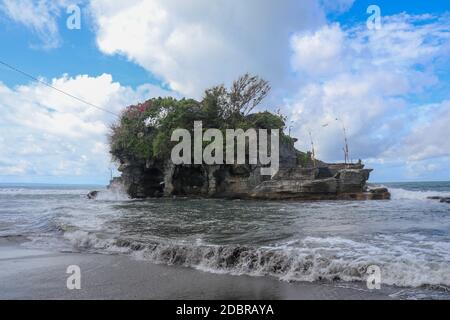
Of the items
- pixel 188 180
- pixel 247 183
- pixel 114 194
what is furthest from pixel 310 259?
pixel 114 194

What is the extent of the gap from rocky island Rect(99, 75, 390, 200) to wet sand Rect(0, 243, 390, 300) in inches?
931

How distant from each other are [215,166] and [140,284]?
2730 centimetres

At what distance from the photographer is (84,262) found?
8320mm

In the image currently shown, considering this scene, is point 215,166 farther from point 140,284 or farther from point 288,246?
point 140,284

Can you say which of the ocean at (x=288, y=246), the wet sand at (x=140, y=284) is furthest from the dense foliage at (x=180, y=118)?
the wet sand at (x=140, y=284)

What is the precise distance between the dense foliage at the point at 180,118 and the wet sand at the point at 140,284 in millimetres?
27362

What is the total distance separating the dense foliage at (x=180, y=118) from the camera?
119ft

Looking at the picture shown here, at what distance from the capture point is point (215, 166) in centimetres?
3366

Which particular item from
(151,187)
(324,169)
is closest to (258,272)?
(324,169)

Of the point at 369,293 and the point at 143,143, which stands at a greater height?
the point at 143,143
